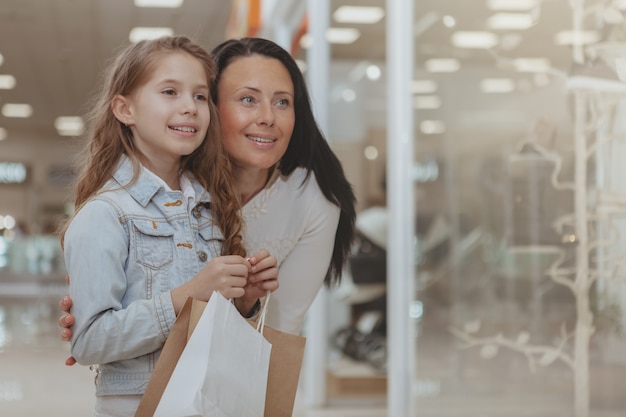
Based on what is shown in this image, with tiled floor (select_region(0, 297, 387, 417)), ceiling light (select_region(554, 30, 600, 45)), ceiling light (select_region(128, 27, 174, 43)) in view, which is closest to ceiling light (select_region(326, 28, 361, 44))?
tiled floor (select_region(0, 297, 387, 417))

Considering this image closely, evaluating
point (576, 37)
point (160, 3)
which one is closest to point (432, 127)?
point (576, 37)

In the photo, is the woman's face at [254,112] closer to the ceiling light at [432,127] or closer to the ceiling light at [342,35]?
the ceiling light at [432,127]

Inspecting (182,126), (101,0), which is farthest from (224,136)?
(101,0)

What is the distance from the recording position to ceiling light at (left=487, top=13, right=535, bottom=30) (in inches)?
112

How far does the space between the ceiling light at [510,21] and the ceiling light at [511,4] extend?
2 cm

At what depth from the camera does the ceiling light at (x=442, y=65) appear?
12.0 ft

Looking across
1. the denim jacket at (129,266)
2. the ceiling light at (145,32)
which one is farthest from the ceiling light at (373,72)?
the ceiling light at (145,32)

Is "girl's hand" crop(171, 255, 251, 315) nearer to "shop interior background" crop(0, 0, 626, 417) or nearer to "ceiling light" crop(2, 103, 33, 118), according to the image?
"shop interior background" crop(0, 0, 626, 417)

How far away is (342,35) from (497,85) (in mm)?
2818

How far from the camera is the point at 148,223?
1432 millimetres

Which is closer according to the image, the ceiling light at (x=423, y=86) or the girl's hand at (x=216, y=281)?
the girl's hand at (x=216, y=281)

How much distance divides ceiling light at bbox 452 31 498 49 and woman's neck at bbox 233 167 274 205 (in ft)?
4.93

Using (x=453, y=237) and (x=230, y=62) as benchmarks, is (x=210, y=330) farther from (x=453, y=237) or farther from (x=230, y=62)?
(x=453, y=237)

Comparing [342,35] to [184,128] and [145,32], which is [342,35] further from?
[145,32]
